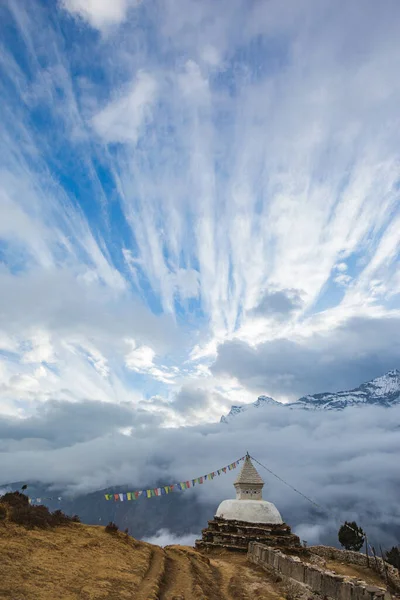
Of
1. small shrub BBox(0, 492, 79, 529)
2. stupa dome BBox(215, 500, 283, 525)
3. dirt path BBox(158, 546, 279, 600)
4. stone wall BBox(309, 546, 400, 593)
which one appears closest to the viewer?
dirt path BBox(158, 546, 279, 600)

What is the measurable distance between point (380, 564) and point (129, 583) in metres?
25.5

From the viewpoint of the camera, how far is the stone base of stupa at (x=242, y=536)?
1283 inches

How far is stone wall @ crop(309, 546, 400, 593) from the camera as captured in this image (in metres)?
27.6

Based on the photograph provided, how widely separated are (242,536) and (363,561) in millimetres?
10441

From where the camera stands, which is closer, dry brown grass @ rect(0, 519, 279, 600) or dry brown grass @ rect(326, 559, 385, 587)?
dry brown grass @ rect(0, 519, 279, 600)

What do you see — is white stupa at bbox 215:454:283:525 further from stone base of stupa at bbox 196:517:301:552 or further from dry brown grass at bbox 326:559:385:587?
dry brown grass at bbox 326:559:385:587

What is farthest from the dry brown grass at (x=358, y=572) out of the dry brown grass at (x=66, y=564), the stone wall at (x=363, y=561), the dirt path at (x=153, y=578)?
the dry brown grass at (x=66, y=564)

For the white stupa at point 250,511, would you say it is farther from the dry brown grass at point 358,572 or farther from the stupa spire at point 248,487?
the dry brown grass at point 358,572

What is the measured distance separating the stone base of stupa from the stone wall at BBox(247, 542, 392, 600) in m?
9.94

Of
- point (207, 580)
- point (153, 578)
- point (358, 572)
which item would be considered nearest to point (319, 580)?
point (207, 580)

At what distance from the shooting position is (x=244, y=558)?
2914cm

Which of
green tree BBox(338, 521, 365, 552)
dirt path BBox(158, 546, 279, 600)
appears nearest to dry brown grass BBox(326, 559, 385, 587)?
dirt path BBox(158, 546, 279, 600)

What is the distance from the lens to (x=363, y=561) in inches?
1288

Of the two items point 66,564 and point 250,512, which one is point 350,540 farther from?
point 66,564
